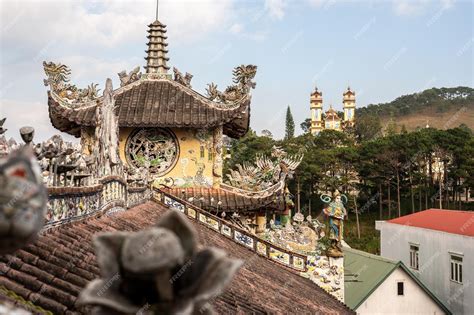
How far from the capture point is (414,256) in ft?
76.4

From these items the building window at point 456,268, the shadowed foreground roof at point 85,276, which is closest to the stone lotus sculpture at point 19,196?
the shadowed foreground roof at point 85,276

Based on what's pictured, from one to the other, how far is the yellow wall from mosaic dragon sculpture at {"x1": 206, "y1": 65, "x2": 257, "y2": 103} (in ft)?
3.27

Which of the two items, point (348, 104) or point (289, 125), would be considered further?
point (348, 104)

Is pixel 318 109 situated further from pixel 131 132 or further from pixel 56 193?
pixel 56 193

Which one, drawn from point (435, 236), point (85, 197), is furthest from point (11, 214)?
point (435, 236)

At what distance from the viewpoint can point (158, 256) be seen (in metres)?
1.17

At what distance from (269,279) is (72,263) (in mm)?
5527

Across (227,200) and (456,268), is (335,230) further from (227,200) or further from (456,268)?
(456,268)

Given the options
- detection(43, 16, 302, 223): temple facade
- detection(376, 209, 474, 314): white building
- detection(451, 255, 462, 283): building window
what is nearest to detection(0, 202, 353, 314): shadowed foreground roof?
detection(43, 16, 302, 223): temple facade

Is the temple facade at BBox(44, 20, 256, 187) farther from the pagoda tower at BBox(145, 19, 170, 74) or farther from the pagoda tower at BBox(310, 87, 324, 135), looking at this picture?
the pagoda tower at BBox(310, 87, 324, 135)

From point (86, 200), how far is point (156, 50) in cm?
1097

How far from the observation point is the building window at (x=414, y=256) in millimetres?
22933

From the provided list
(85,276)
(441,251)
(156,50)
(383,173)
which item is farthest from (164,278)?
(383,173)

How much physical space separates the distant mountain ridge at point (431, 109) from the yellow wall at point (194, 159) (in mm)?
99196
